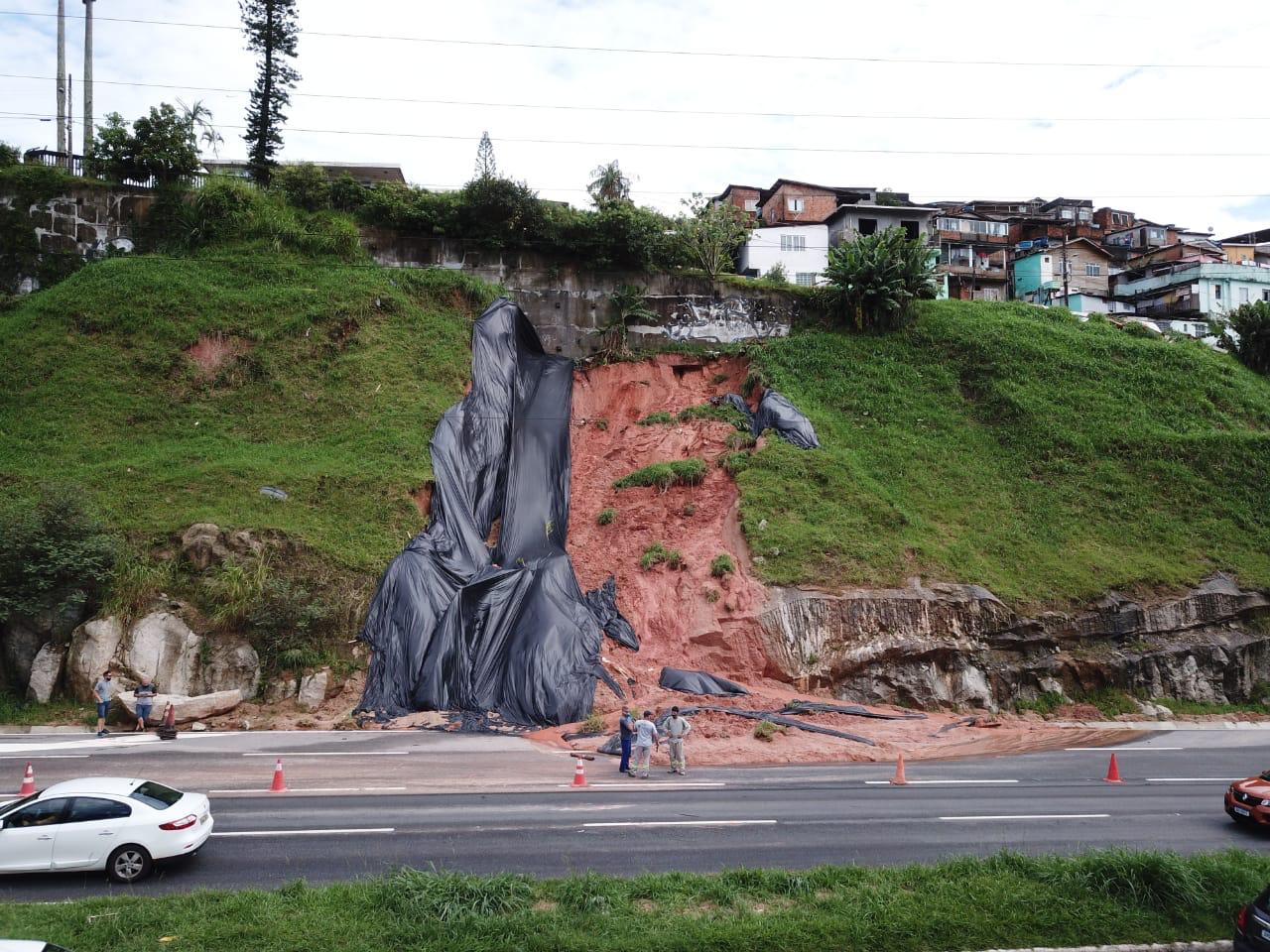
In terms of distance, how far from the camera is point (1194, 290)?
2315 inches

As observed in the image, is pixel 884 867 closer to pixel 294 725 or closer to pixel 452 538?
pixel 294 725

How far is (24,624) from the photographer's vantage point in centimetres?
2098

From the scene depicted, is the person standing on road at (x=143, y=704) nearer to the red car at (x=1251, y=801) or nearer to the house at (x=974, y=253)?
the red car at (x=1251, y=801)

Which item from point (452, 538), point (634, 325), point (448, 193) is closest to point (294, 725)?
point (452, 538)

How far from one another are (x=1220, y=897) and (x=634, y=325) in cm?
2877

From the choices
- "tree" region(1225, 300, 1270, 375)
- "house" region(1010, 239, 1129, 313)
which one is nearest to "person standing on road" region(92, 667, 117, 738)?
"tree" region(1225, 300, 1270, 375)

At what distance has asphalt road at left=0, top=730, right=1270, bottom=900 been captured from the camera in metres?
11.0

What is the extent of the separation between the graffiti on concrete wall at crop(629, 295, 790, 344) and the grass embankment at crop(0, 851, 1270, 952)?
28.0 m

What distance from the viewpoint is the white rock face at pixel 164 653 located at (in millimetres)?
20906

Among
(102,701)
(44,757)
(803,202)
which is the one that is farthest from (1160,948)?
(803,202)

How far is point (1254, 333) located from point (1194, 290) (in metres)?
23.1

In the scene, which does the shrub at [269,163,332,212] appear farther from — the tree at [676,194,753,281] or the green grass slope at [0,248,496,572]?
the tree at [676,194,753,281]

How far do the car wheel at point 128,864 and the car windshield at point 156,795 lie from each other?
1.62 feet

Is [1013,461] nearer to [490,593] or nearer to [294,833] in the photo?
[490,593]
